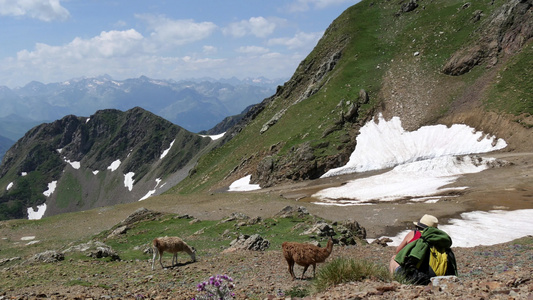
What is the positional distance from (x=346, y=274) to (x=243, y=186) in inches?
2443

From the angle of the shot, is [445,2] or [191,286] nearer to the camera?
[191,286]

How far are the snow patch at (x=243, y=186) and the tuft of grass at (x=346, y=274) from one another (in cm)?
5818

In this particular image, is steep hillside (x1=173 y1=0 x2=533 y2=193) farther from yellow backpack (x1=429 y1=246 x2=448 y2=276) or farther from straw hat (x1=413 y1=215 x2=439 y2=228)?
yellow backpack (x1=429 y1=246 x2=448 y2=276)

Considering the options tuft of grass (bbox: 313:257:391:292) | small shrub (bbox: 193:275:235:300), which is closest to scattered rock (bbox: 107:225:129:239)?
small shrub (bbox: 193:275:235:300)

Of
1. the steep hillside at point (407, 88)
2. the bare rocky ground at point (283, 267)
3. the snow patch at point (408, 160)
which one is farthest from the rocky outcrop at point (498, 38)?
the bare rocky ground at point (283, 267)

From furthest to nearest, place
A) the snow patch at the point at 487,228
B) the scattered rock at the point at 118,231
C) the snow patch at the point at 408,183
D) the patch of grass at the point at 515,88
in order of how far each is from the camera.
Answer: the patch of grass at the point at 515,88, the snow patch at the point at 408,183, the scattered rock at the point at 118,231, the snow patch at the point at 487,228

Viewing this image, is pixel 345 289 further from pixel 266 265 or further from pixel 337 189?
pixel 337 189

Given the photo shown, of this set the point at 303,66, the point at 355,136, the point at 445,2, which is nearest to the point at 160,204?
the point at 355,136

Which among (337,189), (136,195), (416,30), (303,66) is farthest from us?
(136,195)

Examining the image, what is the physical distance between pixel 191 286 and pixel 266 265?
410 cm

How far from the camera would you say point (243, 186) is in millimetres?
70812

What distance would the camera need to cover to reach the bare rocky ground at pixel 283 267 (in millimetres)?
7828

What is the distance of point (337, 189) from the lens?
51844mm

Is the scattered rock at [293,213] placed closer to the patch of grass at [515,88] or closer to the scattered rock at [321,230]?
the scattered rock at [321,230]
